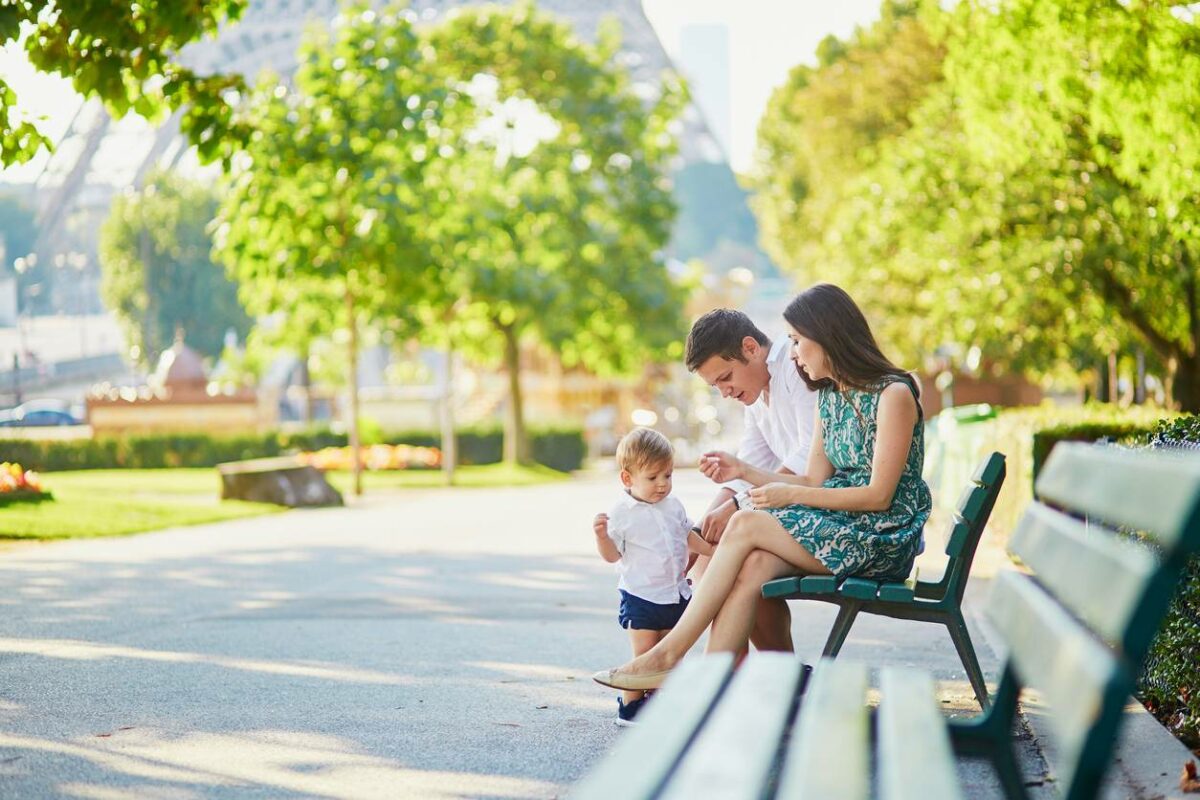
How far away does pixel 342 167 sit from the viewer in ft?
80.6

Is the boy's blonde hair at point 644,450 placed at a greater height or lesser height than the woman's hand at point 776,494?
greater

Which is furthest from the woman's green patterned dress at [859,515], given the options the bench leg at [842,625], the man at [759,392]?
the man at [759,392]

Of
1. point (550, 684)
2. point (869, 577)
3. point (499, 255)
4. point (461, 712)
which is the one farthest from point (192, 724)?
point (499, 255)

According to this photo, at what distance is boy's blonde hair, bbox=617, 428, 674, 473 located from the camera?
6.04m

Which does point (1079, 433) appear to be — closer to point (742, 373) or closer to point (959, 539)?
point (742, 373)

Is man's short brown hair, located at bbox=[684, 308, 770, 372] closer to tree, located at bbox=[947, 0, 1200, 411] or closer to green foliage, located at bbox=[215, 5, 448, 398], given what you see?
tree, located at bbox=[947, 0, 1200, 411]

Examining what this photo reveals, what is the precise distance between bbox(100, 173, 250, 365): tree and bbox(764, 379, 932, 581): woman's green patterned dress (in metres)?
79.6

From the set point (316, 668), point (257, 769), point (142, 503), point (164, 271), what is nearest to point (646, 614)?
point (257, 769)

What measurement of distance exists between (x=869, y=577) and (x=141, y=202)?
259 ft

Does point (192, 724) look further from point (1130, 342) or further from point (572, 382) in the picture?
point (572, 382)

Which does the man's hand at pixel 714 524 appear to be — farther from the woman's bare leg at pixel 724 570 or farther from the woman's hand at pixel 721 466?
the woman's bare leg at pixel 724 570

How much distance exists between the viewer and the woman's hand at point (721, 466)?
19.5 feet

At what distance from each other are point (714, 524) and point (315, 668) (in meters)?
2.06

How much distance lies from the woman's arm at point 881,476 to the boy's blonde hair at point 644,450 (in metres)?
0.41
